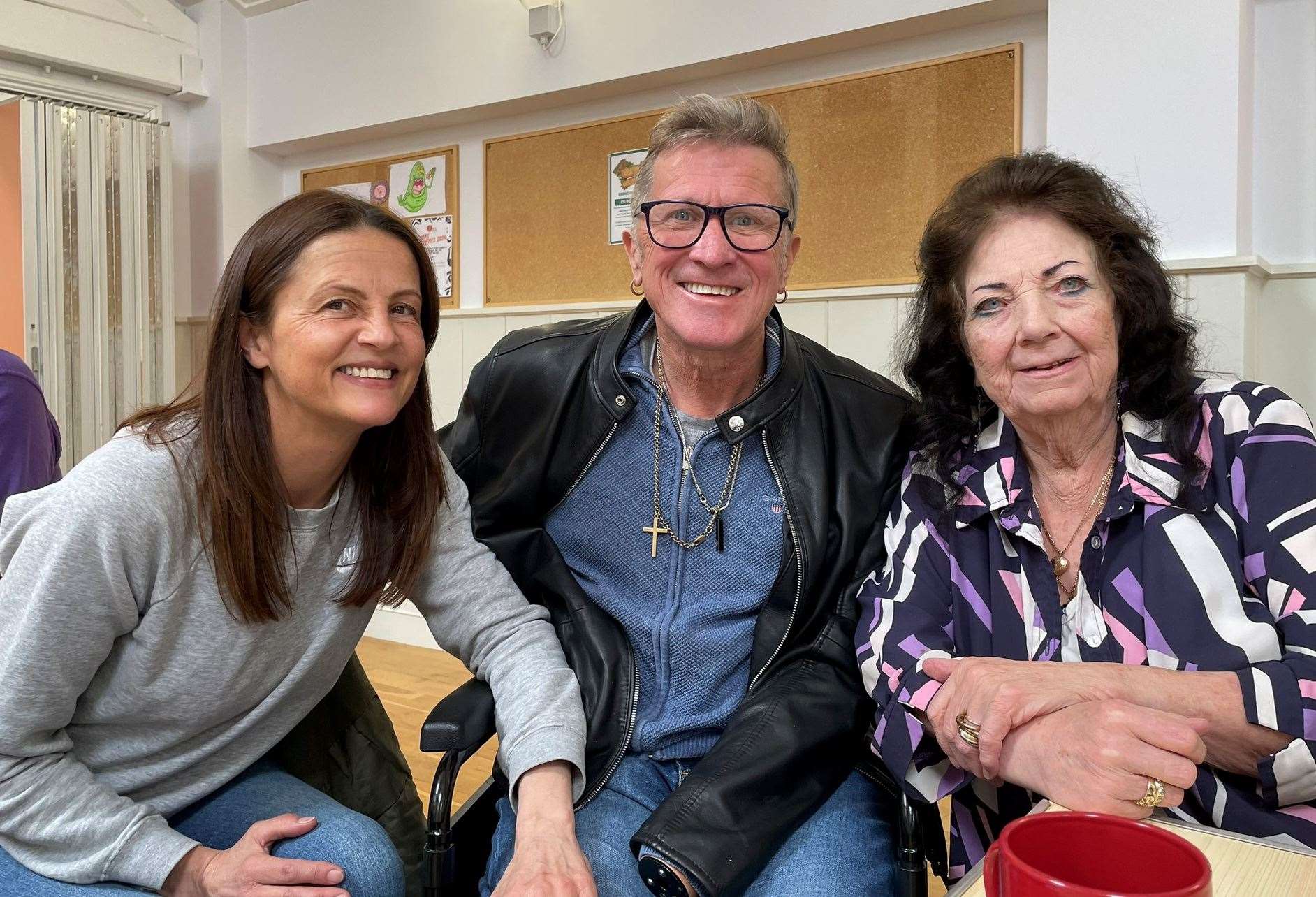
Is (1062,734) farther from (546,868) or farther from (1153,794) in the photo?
(546,868)

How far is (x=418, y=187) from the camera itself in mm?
4688

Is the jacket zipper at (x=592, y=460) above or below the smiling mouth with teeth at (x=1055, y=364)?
below

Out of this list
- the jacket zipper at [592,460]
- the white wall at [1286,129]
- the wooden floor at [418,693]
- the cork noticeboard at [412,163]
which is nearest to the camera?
the jacket zipper at [592,460]

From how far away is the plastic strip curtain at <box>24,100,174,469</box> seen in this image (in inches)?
175

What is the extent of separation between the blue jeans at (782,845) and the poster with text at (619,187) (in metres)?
2.86

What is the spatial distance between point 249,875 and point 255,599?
324mm

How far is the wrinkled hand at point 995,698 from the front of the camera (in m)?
1.09

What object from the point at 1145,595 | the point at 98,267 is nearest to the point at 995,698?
the point at 1145,595

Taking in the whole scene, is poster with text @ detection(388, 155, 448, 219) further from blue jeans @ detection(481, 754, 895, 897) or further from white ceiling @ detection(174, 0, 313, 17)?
blue jeans @ detection(481, 754, 895, 897)

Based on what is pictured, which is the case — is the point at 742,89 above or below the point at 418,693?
above

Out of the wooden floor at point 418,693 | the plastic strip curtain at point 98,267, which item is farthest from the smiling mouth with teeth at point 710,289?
the plastic strip curtain at point 98,267

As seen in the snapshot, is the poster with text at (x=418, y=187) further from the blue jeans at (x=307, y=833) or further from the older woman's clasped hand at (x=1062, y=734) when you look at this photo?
the older woman's clasped hand at (x=1062, y=734)

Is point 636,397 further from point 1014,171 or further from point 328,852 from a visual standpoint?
point 328,852

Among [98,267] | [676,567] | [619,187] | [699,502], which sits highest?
[619,187]
